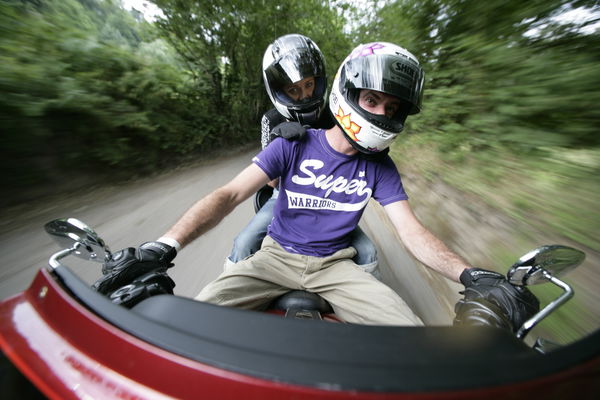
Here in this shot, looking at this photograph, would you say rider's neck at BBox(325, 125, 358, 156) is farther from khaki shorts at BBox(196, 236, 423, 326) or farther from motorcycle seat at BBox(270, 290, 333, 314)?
motorcycle seat at BBox(270, 290, 333, 314)

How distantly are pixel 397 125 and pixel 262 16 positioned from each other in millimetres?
8372

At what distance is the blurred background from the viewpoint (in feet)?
6.40

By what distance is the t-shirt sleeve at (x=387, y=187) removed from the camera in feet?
5.60

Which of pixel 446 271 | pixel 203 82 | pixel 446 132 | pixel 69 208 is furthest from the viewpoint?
pixel 203 82

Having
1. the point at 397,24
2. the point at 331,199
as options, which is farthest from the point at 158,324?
the point at 397,24

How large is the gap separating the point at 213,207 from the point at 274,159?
0.46 metres

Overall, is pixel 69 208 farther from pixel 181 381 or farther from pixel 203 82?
pixel 203 82

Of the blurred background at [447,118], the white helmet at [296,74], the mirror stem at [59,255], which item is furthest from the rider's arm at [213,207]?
the blurred background at [447,118]

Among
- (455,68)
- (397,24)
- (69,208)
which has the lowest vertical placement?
(69,208)

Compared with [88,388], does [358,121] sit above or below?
above

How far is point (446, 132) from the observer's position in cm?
347

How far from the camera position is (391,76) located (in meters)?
1.46

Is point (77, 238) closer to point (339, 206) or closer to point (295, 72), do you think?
point (339, 206)

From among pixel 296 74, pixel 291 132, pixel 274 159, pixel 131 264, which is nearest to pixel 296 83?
pixel 296 74
